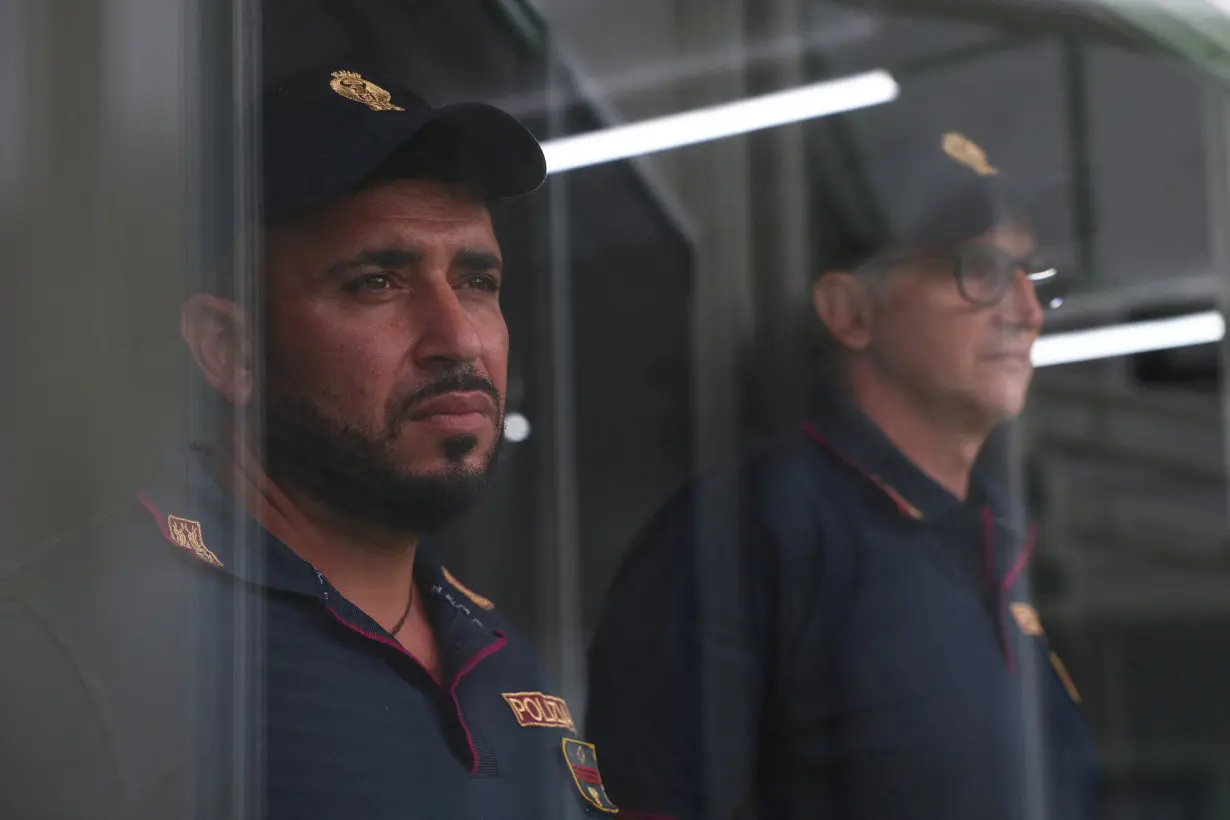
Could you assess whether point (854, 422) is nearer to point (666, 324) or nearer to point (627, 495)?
point (666, 324)

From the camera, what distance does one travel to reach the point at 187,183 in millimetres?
969

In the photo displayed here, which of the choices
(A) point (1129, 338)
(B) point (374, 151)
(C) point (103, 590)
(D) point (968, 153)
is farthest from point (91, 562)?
(A) point (1129, 338)

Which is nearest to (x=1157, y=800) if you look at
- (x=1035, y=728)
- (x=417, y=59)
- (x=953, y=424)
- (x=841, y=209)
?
(x=1035, y=728)

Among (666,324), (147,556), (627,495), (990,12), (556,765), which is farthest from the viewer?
(990,12)

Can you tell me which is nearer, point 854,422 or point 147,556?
point 147,556

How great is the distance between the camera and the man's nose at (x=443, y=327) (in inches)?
44.9

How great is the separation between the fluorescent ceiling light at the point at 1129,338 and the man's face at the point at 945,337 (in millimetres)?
78

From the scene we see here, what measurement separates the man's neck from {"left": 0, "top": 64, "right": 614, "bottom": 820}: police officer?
65 centimetres

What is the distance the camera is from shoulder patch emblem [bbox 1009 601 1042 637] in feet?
5.84

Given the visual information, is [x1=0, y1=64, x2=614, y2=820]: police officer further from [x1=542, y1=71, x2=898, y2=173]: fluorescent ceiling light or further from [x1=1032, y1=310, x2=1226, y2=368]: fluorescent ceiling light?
[x1=1032, y1=310, x2=1226, y2=368]: fluorescent ceiling light

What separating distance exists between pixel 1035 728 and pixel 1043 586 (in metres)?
0.23

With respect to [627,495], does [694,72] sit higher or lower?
higher

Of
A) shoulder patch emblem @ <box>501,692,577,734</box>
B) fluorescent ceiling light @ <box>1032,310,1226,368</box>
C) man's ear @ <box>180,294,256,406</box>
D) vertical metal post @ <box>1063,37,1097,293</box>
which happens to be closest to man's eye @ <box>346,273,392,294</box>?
man's ear @ <box>180,294,256,406</box>

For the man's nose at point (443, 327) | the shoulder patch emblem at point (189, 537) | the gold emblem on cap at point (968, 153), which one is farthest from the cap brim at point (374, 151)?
the gold emblem on cap at point (968, 153)
